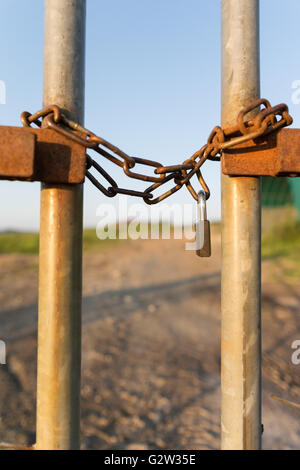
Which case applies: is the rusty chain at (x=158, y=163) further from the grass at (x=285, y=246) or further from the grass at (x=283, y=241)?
the grass at (x=283, y=241)

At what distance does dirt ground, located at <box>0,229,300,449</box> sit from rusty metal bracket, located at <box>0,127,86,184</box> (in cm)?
175

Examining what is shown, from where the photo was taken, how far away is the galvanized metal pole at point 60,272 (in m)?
0.57

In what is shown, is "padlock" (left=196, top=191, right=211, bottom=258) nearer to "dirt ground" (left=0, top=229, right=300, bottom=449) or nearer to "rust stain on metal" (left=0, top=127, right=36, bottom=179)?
"rust stain on metal" (left=0, top=127, right=36, bottom=179)

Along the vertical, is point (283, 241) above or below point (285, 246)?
above

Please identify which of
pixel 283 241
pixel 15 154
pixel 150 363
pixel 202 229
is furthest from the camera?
pixel 283 241

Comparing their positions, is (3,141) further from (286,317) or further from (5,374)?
(286,317)

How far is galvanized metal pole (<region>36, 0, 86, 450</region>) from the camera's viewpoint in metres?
0.57

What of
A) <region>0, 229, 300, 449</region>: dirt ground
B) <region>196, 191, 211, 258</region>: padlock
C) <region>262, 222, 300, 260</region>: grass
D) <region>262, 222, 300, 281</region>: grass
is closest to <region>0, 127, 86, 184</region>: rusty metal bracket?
<region>196, 191, 211, 258</region>: padlock

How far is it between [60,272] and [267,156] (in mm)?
439

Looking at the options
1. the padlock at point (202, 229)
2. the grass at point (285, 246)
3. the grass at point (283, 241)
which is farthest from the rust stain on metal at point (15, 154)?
the grass at point (283, 241)

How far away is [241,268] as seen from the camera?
591mm

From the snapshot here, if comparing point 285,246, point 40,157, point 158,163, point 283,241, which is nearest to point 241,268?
point 158,163

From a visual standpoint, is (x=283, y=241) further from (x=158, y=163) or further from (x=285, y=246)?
(x=158, y=163)
